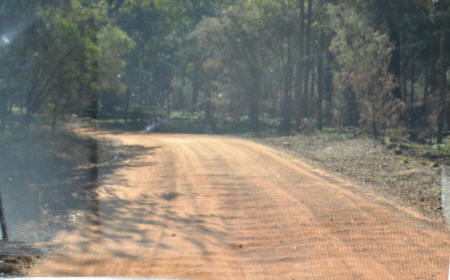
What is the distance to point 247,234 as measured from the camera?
748cm

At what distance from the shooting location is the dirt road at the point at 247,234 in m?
5.86

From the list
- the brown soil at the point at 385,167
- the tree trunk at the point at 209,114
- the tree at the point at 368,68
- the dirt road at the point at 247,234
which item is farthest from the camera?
the tree trunk at the point at 209,114

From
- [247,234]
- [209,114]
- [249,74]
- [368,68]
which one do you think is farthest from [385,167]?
[209,114]

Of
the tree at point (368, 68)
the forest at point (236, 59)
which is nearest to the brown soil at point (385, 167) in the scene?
the tree at point (368, 68)

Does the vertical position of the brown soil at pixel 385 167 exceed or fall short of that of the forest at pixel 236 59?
it falls short

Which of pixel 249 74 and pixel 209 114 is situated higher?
pixel 249 74

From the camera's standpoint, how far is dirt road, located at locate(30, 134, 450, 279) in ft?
19.2

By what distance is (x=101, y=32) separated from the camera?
107ft

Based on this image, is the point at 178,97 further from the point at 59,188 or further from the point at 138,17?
the point at 59,188

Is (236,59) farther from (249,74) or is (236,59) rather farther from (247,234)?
(247,234)

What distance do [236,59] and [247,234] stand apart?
30.0 m

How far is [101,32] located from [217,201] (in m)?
25.5

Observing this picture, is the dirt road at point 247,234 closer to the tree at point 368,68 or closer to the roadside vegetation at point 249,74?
the roadside vegetation at point 249,74

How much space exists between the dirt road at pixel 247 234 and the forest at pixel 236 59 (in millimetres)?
7413
